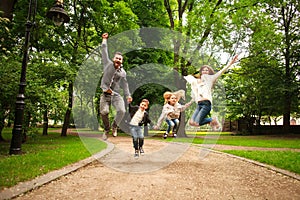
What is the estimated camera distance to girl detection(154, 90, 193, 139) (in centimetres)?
275

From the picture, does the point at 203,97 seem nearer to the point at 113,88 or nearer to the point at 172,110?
the point at 172,110

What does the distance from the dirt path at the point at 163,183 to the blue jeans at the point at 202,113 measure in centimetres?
223

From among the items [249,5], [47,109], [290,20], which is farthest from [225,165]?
[290,20]

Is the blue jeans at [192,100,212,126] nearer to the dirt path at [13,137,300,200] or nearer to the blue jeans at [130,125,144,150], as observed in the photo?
the blue jeans at [130,125,144,150]

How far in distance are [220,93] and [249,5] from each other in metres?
20.8

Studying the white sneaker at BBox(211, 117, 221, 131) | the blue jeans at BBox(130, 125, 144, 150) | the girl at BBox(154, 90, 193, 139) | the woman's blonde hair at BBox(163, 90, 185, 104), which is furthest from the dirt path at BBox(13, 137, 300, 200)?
the woman's blonde hair at BBox(163, 90, 185, 104)

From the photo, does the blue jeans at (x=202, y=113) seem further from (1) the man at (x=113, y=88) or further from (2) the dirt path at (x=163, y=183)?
(2) the dirt path at (x=163, y=183)

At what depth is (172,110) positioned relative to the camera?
2781 mm

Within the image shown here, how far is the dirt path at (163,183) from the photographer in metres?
6.37

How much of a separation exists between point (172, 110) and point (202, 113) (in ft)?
1.27

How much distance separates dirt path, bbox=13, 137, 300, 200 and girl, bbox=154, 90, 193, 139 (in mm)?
2314

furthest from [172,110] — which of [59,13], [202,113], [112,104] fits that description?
[59,13]

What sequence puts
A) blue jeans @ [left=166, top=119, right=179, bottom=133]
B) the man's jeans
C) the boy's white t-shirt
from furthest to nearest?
blue jeans @ [left=166, top=119, right=179, bottom=133] → the boy's white t-shirt → the man's jeans

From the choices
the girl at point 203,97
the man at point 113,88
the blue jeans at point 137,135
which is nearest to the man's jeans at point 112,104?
the man at point 113,88
